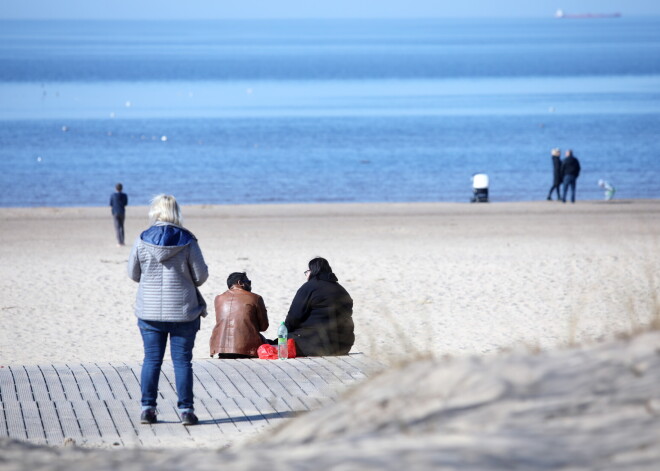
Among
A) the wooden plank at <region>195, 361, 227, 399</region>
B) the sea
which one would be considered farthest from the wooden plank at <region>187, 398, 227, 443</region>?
the sea

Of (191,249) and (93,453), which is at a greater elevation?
(191,249)

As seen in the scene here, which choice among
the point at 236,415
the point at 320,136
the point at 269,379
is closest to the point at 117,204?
the point at 269,379

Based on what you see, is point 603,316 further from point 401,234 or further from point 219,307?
point 401,234

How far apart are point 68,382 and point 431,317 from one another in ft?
18.2

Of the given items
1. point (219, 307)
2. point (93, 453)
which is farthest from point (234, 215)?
point (93, 453)

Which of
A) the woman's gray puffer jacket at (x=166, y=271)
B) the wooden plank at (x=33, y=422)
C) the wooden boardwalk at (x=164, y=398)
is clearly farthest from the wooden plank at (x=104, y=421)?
the woman's gray puffer jacket at (x=166, y=271)

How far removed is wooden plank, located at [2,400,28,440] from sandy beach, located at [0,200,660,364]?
229 cm

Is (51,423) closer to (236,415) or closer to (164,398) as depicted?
(164,398)

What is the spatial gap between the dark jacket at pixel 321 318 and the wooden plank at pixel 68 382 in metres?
1.92

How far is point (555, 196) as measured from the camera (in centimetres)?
3192

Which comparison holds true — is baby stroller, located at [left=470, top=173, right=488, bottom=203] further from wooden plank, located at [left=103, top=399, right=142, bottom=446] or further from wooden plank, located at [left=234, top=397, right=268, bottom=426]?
wooden plank, located at [left=103, top=399, right=142, bottom=446]

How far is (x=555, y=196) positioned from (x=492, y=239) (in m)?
12.8

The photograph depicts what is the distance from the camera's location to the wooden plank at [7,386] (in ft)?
23.6

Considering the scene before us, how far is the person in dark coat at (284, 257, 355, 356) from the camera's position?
8609 millimetres
